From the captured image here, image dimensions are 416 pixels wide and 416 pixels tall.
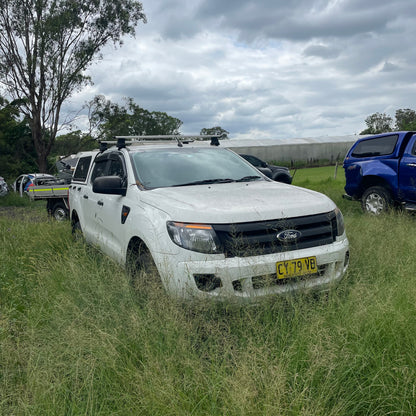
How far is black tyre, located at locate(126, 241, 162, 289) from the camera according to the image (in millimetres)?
3379

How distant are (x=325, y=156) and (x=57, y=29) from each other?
23.7 m

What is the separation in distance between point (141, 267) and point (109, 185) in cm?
Result: 99

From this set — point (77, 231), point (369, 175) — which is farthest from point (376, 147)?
Result: point (77, 231)

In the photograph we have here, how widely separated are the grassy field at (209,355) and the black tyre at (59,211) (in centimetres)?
758

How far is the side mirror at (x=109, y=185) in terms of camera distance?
4.15 metres

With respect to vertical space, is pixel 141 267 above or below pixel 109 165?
below

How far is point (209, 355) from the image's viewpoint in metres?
2.72

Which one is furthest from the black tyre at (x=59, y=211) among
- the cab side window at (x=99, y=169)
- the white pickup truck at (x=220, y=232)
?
the white pickup truck at (x=220, y=232)

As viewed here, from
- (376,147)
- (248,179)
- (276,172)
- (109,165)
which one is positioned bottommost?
(276,172)

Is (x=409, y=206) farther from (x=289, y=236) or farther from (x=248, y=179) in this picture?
(x=289, y=236)

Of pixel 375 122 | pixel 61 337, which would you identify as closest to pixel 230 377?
pixel 61 337

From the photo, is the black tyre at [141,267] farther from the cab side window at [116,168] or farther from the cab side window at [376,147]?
the cab side window at [376,147]

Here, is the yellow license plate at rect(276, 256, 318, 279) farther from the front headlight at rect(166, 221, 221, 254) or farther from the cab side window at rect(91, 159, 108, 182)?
the cab side window at rect(91, 159, 108, 182)

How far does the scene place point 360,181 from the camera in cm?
902
